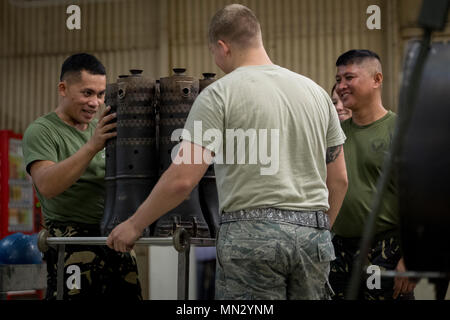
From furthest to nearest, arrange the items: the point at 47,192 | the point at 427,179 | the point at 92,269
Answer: the point at 92,269 < the point at 47,192 < the point at 427,179

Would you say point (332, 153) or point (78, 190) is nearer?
point (332, 153)

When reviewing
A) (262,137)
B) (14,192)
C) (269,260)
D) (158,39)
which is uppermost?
(158,39)

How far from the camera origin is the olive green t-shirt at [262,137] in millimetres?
2137

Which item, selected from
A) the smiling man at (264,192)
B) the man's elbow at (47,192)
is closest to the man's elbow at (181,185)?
the smiling man at (264,192)

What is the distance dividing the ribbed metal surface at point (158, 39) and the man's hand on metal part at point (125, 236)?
16.1 ft

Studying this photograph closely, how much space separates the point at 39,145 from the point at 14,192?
4.96 m

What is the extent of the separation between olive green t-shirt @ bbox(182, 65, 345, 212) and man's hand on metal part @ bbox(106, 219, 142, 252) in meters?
0.28

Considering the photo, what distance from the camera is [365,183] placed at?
10.3ft

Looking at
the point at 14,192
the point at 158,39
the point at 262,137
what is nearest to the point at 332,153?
the point at 262,137

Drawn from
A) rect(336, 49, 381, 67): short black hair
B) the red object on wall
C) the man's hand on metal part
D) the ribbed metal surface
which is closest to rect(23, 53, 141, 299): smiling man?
the man's hand on metal part

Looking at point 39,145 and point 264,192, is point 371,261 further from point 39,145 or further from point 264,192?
point 39,145

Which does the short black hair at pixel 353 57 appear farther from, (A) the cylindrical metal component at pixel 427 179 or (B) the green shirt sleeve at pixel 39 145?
(A) the cylindrical metal component at pixel 427 179

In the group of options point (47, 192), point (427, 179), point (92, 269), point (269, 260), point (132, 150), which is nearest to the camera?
point (427, 179)

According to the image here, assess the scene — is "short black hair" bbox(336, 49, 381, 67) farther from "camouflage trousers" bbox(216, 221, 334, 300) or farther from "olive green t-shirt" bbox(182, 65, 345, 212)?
"camouflage trousers" bbox(216, 221, 334, 300)
